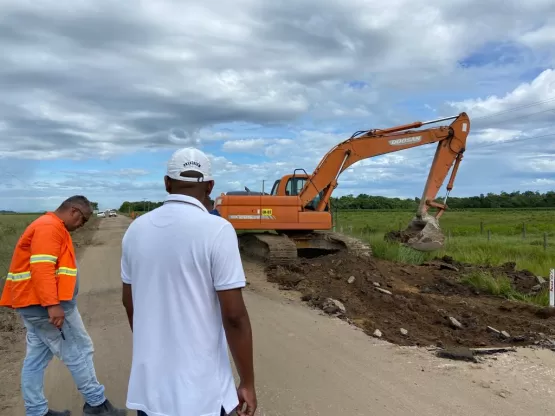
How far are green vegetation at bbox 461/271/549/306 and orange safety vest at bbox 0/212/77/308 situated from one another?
825 cm

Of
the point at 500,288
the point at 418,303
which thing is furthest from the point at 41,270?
the point at 500,288

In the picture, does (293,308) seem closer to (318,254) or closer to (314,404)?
(314,404)

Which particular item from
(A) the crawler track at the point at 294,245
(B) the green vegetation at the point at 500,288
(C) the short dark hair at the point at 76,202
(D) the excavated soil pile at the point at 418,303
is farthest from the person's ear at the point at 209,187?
(A) the crawler track at the point at 294,245

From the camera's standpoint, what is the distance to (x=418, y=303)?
9.08 m

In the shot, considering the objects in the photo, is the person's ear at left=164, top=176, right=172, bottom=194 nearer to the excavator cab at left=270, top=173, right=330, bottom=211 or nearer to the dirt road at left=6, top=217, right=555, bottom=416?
the dirt road at left=6, top=217, right=555, bottom=416

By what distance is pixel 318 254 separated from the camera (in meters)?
15.8

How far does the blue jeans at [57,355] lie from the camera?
4391 mm

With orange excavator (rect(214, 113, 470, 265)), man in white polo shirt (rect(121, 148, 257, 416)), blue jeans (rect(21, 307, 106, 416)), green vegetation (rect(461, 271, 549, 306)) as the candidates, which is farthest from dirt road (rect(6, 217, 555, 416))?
orange excavator (rect(214, 113, 470, 265))

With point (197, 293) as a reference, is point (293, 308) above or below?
below

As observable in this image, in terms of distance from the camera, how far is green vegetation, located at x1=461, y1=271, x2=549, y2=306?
9758mm

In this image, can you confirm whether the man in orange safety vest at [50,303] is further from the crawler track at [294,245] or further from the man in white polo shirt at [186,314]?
the crawler track at [294,245]

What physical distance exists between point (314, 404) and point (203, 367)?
2.75 meters

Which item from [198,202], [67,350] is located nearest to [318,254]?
[67,350]

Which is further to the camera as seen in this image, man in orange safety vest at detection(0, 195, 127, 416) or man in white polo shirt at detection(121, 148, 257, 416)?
man in orange safety vest at detection(0, 195, 127, 416)
